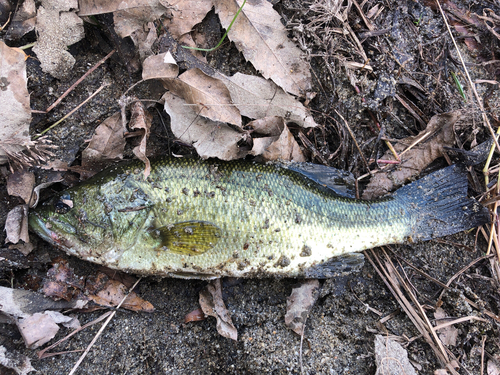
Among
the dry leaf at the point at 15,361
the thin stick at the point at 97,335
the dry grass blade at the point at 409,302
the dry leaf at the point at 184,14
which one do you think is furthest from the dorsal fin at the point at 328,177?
the dry leaf at the point at 15,361

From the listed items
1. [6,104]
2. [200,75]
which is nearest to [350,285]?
[200,75]

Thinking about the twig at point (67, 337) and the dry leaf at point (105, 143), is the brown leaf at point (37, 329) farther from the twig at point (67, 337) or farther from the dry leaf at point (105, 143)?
the dry leaf at point (105, 143)

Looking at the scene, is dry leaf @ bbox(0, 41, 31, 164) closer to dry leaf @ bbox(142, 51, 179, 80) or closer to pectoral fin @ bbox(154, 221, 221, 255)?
dry leaf @ bbox(142, 51, 179, 80)

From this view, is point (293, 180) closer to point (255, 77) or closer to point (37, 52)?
point (255, 77)

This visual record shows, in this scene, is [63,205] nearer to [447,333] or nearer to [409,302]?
[409,302]

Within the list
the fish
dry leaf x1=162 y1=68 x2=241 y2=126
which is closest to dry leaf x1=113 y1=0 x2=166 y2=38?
dry leaf x1=162 y1=68 x2=241 y2=126
